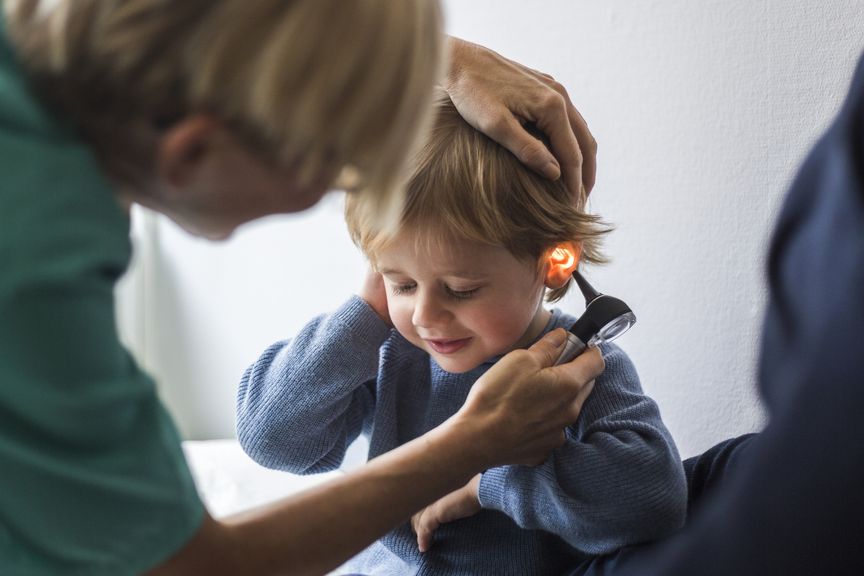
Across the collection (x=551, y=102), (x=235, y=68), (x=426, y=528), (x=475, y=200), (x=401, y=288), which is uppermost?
(x=235, y=68)

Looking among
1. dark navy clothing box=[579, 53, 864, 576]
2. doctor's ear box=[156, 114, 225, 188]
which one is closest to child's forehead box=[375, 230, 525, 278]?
doctor's ear box=[156, 114, 225, 188]

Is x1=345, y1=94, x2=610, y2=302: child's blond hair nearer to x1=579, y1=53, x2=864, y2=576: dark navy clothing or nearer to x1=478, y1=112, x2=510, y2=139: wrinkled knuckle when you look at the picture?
x1=478, y1=112, x2=510, y2=139: wrinkled knuckle

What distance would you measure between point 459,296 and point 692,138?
529 millimetres

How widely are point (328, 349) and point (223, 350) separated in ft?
3.95

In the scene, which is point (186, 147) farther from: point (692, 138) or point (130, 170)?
point (692, 138)

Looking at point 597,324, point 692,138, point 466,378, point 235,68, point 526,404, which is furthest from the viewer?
point 692,138

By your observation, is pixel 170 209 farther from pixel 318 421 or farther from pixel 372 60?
pixel 318 421

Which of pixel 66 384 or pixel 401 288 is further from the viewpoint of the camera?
pixel 401 288

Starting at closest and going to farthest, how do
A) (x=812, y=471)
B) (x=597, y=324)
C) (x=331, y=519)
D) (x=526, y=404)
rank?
1. (x=812, y=471)
2. (x=331, y=519)
3. (x=526, y=404)
4. (x=597, y=324)

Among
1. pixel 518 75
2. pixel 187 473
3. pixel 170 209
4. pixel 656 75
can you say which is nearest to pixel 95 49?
pixel 170 209

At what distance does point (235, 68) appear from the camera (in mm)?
646

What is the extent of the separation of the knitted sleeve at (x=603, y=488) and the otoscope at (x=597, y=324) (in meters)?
0.09

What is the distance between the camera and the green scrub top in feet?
2.05

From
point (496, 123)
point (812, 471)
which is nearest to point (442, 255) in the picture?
point (496, 123)
